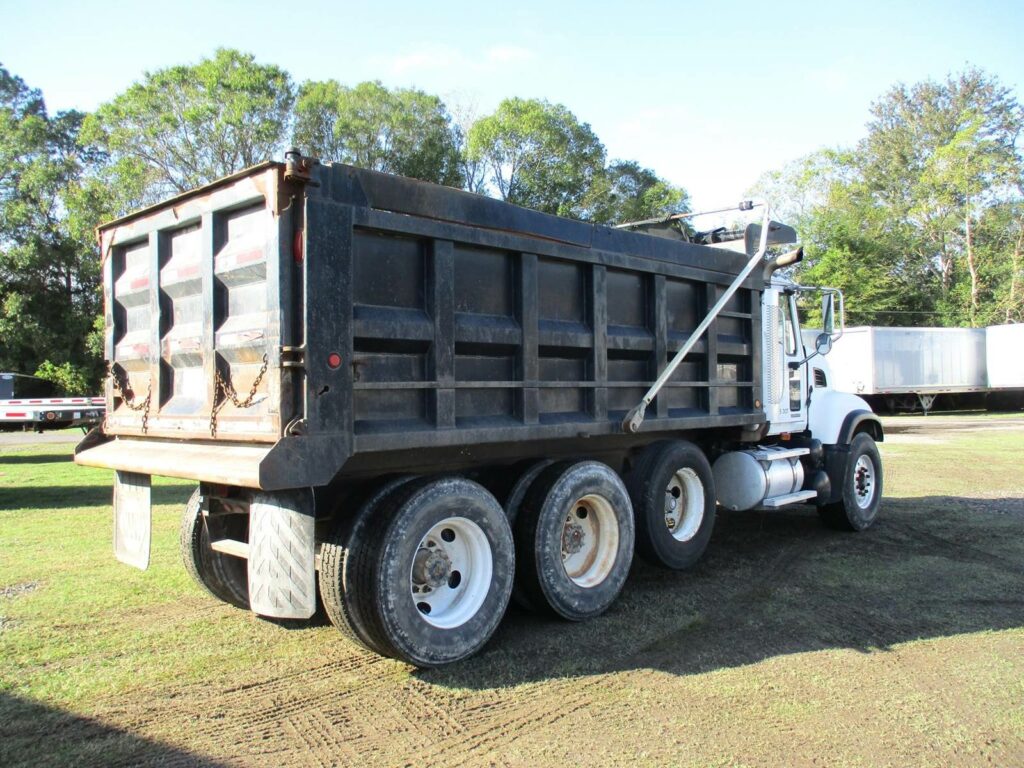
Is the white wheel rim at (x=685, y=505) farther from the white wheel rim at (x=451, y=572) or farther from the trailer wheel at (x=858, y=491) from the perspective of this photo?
the trailer wheel at (x=858, y=491)

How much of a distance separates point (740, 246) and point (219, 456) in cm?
526

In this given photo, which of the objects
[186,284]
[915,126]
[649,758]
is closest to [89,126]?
[186,284]

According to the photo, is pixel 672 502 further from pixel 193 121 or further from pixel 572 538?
pixel 193 121

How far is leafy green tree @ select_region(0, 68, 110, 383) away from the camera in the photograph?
31.4m

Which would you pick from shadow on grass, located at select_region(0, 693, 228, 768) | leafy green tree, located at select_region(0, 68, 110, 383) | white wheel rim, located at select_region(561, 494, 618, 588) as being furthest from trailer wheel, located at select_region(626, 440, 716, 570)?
leafy green tree, located at select_region(0, 68, 110, 383)

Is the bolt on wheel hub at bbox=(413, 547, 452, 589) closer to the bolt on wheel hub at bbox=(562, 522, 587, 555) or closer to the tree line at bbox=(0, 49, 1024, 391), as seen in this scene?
the bolt on wheel hub at bbox=(562, 522, 587, 555)

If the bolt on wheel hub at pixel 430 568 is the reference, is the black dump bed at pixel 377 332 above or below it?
above

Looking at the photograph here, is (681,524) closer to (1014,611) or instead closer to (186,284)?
(1014,611)

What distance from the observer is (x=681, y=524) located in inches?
261

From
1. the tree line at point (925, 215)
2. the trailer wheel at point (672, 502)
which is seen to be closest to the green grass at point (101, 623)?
the trailer wheel at point (672, 502)

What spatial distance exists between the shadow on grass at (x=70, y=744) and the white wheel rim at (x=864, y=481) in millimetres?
7407

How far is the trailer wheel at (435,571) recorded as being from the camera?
420cm

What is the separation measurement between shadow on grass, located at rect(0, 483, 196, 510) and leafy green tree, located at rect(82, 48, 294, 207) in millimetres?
21123

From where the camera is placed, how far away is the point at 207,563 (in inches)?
213
